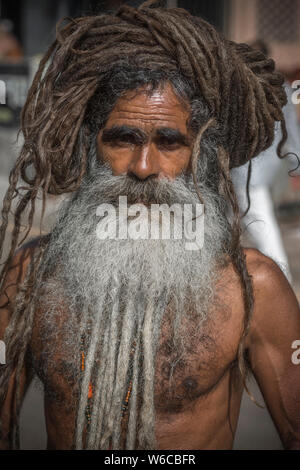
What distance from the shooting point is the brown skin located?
1982 millimetres

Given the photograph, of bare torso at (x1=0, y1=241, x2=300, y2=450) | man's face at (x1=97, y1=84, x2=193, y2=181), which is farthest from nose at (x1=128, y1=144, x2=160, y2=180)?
bare torso at (x1=0, y1=241, x2=300, y2=450)

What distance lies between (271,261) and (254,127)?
532 mm

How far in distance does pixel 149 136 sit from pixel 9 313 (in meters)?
0.87

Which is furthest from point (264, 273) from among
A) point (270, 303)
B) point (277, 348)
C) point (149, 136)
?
point (149, 136)

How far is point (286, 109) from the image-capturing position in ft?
15.1

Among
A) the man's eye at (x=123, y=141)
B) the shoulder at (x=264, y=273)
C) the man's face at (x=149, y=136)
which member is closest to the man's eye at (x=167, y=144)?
the man's face at (x=149, y=136)

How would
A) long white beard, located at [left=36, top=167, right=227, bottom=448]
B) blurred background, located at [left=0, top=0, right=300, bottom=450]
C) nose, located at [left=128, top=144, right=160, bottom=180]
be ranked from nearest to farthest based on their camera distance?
long white beard, located at [left=36, top=167, right=227, bottom=448] → nose, located at [left=128, top=144, right=160, bottom=180] → blurred background, located at [left=0, top=0, right=300, bottom=450]

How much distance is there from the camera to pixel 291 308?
212 centimetres

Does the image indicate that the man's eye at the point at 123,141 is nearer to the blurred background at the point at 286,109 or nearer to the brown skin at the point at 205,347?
the brown skin at the point at 205,347

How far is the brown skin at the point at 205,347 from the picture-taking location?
1.98 meters

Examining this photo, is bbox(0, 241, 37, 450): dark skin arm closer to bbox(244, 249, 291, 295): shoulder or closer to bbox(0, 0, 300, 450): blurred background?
bbox(0, 0, 300, 450): blurred background

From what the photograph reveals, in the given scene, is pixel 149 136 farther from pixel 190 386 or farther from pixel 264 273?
pixel 190 386

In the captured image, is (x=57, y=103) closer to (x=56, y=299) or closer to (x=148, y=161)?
(x=148, y=161)

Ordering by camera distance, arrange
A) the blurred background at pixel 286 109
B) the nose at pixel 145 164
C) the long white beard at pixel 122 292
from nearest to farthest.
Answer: the long white beard at pixel 122 292 → the nose at pixel 145 164 → the blurred background at pixel 286 109
